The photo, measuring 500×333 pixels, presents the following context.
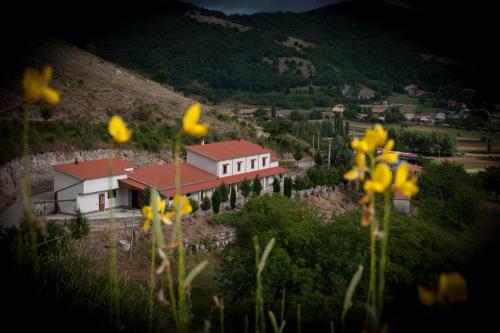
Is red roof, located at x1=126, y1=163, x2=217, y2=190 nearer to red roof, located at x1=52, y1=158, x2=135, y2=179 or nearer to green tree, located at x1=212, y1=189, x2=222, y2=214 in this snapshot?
red roof, located at x1=52, y1=158, x2=135, y2=179

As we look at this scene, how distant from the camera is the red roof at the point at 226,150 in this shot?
Result: 2603 centimetres

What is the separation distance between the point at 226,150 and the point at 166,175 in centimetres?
502

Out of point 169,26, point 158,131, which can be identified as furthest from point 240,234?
point 169,26

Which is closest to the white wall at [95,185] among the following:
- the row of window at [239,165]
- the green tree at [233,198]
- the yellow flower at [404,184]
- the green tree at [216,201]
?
the green tree at [216,201]

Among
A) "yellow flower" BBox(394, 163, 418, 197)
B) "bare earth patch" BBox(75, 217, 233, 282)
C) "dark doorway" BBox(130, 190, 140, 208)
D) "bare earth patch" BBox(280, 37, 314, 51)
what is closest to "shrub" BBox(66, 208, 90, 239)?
"bare earth patch" BBox(75, 217, 233, 282)

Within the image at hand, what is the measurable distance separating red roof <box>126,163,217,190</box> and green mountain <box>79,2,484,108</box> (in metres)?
56.0

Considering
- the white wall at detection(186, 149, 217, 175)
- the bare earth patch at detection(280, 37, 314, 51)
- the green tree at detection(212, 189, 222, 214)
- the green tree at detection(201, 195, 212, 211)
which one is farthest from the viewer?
the bare earth patch at detection(280, 37, 314, 51)

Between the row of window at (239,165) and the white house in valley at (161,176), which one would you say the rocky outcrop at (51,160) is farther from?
the row of window at (239,165)

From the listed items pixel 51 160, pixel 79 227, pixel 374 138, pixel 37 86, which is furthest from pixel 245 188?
pixel 37 86

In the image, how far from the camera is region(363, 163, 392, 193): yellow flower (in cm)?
160

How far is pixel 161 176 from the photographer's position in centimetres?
2284

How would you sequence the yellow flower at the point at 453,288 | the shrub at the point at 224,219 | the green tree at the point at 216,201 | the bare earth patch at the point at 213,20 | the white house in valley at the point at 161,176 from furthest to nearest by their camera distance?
the bare earth patch at the point at 213,20
the green tree at the point at 216,201
the shrub at the point at 224,219
the white house in valley at the point at 161,176
the yellow flower at the point at 453,288

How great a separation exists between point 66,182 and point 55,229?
19.5ft

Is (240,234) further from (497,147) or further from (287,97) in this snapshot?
(287,97)
